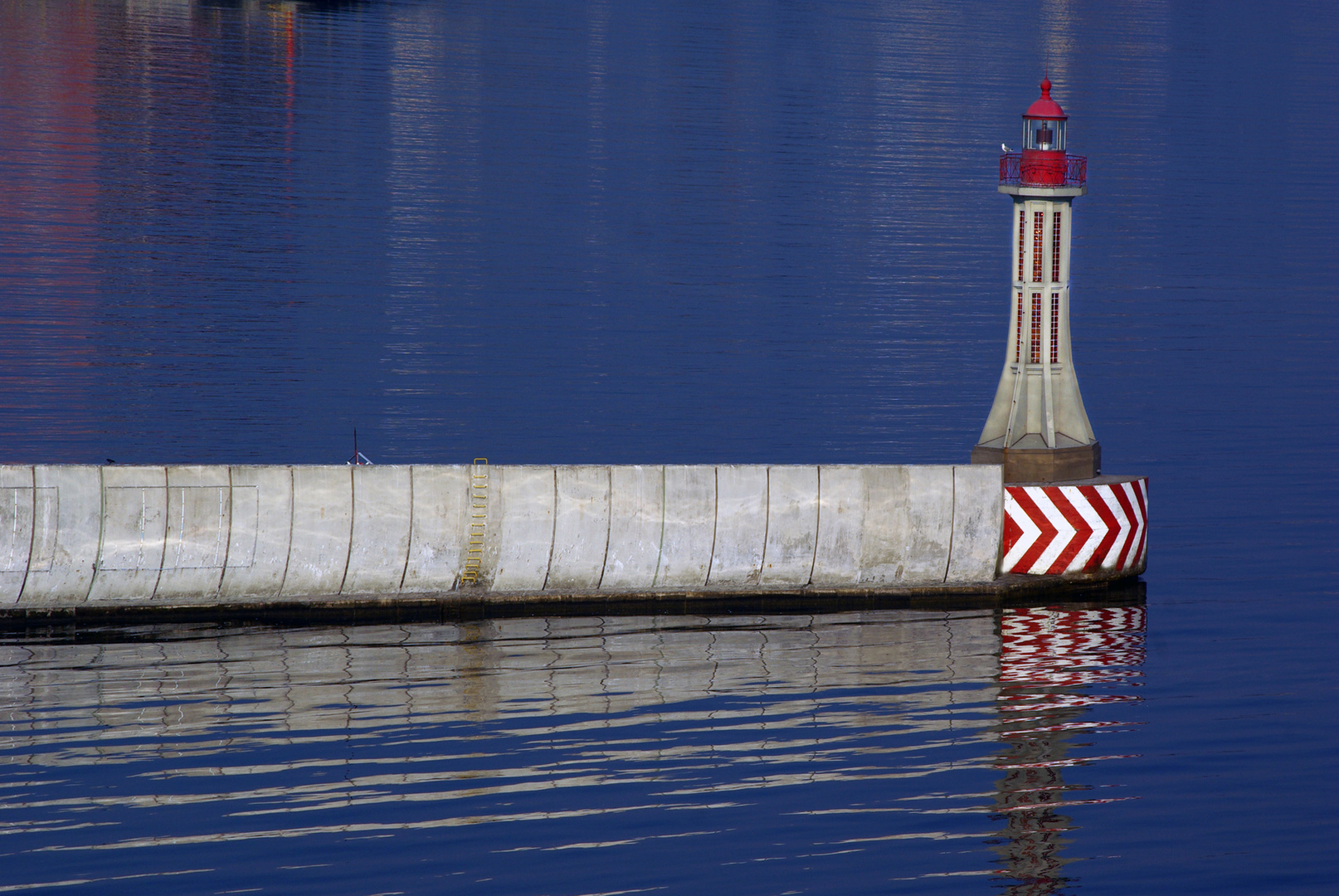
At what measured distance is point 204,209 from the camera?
90.1 meters

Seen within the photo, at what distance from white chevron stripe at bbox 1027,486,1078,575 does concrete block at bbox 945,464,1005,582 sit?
0.97 metres

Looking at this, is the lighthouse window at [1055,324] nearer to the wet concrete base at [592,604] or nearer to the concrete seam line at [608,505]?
the wet concrete base at [592,604]

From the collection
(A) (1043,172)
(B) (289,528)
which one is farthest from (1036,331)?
(B) (289,528)

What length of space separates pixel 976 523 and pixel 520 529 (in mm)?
12457

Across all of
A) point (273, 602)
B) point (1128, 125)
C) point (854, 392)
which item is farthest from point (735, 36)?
point (273, 602)

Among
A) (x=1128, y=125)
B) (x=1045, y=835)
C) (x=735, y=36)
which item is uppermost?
(x=735, y=36)

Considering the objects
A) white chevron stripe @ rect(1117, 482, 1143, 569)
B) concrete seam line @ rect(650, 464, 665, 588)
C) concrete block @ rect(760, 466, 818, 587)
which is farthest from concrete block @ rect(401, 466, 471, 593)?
white chevron stripe @ rect(1117, 482, 1143, 569)

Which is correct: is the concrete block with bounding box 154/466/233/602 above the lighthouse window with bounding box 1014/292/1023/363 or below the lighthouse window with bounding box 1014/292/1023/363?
below

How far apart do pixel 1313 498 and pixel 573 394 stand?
92.8 ft

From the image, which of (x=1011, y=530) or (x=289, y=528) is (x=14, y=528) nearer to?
(x=289, y=528)

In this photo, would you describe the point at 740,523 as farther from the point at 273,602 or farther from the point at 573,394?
the point at 573,394

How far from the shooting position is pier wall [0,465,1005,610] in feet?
120

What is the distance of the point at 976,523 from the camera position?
39906mm

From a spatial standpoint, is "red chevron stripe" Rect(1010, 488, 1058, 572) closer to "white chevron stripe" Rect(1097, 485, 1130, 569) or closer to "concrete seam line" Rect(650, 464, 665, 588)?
"white chevron stripe" Rect(1097, 485, 1130, 569)
